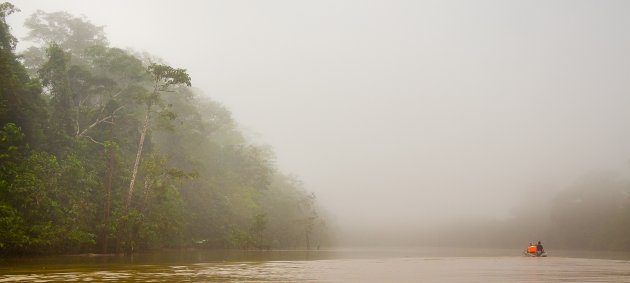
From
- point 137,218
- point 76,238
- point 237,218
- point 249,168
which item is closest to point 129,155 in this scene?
point 137,218

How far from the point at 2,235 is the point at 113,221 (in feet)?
39.6

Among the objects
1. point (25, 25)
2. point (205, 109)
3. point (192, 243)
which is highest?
point (25, 25)

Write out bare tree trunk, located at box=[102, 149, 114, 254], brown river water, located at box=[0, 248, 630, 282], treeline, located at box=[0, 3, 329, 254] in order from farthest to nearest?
bare tree trunk, located at box=[102, 149, 114, 254]
treeline, located at box=[0, 3, 329, 254]
brown river water, located at box=[0, 248, 630, 282]

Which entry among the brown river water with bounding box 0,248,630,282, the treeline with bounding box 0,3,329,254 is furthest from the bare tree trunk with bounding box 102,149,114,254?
the brown river water with bounding box 0,248,630,282

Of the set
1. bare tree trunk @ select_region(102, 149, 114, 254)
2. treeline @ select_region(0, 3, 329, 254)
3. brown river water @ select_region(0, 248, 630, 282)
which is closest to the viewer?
brown river water @ select_region(0, 248, 630, 282)

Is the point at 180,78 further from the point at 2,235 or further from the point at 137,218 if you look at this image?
the point at 2,235

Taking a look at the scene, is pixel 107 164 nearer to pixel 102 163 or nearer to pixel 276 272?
pixel 102 163

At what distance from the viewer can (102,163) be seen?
4491 centimetres

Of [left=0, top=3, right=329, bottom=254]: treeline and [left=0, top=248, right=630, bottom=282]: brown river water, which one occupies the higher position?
[left=0, top=3, right=329, bottom=254]: treeline

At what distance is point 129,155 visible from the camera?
52250mm

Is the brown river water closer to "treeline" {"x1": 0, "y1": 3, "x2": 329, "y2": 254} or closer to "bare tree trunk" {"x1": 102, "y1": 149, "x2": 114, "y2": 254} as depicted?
"treeline" {"x1": 0, "y1": 3, "x2": 329, "y2": 254}

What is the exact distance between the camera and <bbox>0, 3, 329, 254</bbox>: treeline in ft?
110

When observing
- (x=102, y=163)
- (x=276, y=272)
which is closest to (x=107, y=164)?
(x=102, y=163)

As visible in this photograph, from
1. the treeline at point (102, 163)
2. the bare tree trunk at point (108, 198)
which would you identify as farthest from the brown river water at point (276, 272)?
the bare tree trunk at point (108, 198)
